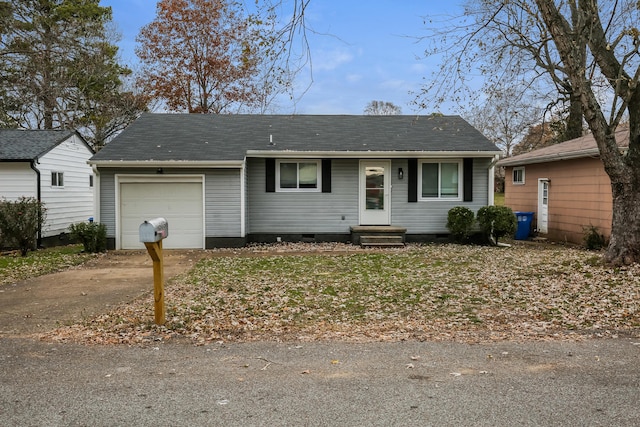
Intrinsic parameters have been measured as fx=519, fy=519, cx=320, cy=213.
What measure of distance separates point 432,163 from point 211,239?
6849 mm

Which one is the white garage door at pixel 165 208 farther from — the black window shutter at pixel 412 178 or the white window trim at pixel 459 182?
the white window trim at pixel 459 182

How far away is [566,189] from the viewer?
1602 cm

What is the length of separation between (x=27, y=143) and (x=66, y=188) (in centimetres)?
197

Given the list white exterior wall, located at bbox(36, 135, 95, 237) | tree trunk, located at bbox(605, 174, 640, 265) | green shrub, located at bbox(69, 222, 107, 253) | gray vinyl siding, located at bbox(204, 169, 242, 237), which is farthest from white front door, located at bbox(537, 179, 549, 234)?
white exterior wall, located at bbox(36, 135, 95, 237)

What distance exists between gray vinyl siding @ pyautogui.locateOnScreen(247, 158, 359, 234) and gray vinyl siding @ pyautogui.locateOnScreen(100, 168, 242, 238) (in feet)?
3.38

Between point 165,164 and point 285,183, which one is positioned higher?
point 165,164

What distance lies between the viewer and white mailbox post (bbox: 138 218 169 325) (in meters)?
5.36

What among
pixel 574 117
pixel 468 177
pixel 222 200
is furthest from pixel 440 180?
pixel 574 117

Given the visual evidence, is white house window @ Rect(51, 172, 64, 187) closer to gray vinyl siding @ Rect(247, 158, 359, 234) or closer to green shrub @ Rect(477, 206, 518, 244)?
gray vinyl siding @ Rect(247, 158, 359, 234)

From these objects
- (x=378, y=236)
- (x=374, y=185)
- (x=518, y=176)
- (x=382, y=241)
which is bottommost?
(x=382, y=241)

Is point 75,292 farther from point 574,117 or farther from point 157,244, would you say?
point 574,117

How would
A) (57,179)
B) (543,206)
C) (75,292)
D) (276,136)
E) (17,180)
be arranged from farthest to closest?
(543,206) → (57,179) → (276,136) → (17,180) → (75,292)

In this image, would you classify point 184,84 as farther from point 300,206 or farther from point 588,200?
point 588,200

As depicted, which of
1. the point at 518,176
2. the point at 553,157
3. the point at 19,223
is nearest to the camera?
the point at 19,223
